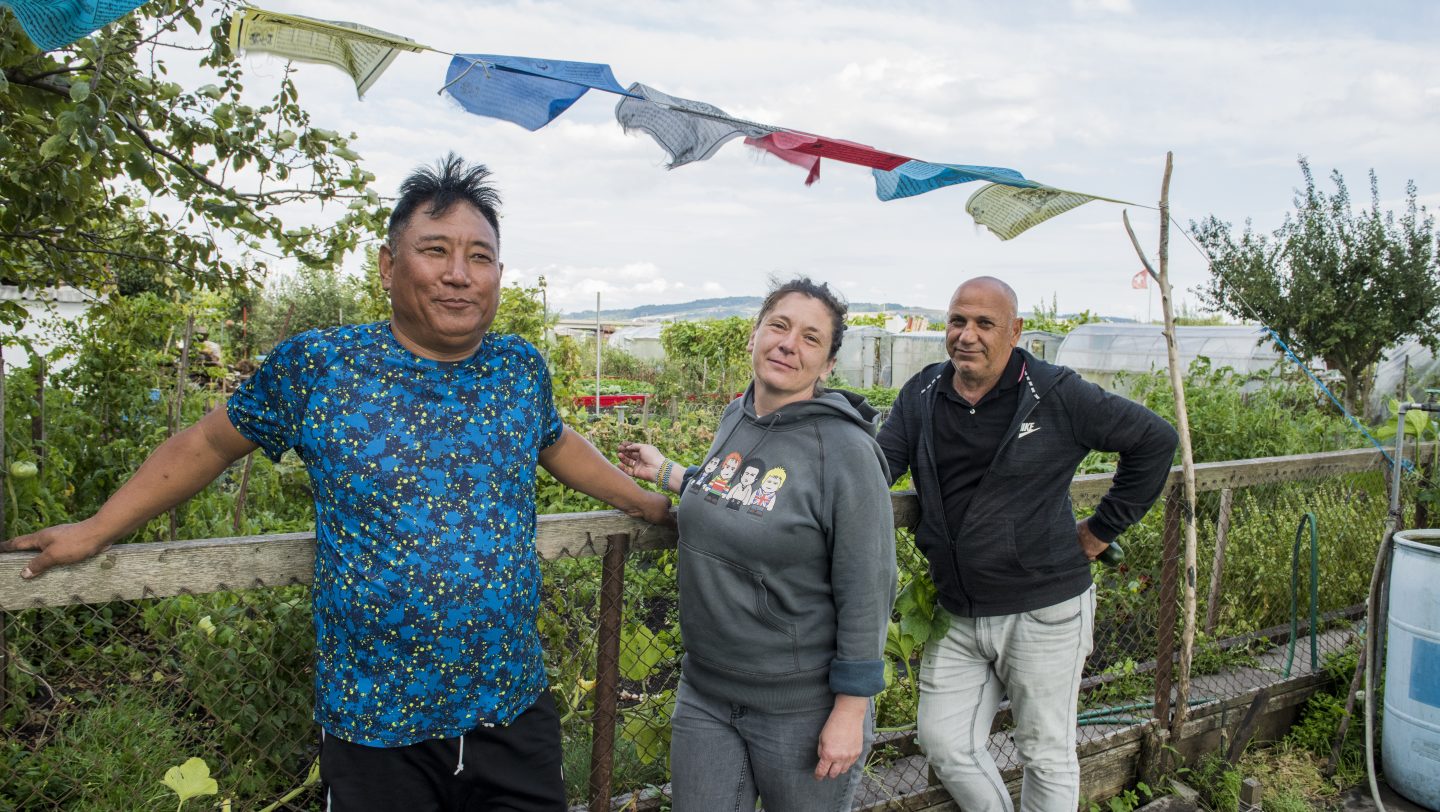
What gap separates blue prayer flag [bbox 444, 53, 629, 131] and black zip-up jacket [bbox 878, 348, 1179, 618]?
4.65ft

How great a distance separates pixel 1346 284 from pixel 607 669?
13.8 m

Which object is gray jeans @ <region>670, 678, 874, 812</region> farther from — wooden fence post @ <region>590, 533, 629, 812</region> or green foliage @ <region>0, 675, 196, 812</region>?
green foliage @ <region>0, 675, 196, 812</region>

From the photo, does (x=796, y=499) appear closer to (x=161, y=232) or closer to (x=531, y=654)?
(x=531, y=654)

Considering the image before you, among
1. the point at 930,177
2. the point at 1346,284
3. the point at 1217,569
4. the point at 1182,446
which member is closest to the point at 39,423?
the point at 930,177

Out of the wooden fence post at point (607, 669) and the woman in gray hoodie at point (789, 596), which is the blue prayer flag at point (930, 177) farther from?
the wooden fence post at point (607, 669)

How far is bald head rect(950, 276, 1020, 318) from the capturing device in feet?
8.39

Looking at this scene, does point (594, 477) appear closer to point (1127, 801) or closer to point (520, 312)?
point (1127, 801)

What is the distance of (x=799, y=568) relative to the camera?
78.0 inches

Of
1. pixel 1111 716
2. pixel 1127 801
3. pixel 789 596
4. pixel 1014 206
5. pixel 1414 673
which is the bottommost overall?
pixel 1127 801

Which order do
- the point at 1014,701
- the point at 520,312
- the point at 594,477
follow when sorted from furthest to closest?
the point at 520,312
the point at 1014,701
the point at 594,477

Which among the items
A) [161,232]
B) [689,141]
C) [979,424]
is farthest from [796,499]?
[161,232]

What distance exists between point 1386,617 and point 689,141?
12.0ft

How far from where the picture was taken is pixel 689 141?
8.05ft

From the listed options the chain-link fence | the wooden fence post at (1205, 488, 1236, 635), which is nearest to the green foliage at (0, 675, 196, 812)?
the chain-link fence
